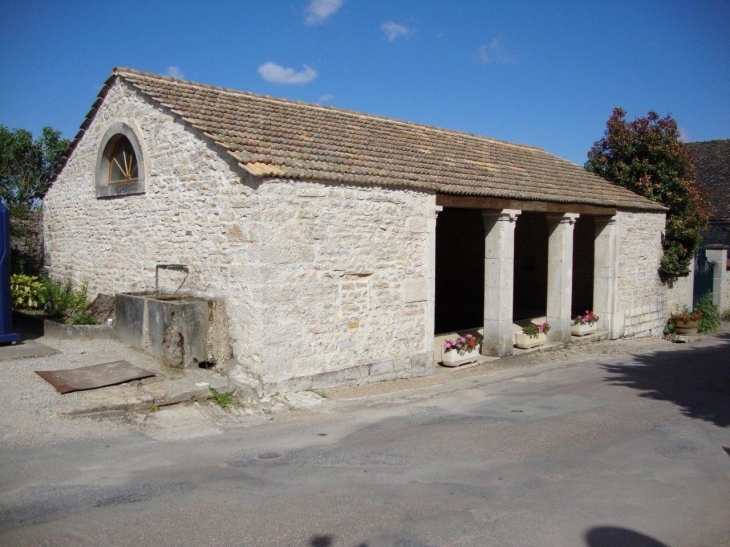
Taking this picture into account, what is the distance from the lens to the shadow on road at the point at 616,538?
13.2ft

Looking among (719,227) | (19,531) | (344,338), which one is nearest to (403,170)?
(344,338)

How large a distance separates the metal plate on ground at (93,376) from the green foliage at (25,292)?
15.4ft

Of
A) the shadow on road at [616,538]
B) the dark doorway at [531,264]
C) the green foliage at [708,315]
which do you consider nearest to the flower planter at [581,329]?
the dark doorway at [531,264]

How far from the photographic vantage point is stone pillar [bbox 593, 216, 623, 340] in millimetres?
13953

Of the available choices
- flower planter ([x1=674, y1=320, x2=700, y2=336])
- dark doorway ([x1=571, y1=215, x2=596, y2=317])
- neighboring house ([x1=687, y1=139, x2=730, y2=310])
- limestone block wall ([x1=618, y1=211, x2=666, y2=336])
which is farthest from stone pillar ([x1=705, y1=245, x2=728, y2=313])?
dark doorway ([x1=571, y1=215, x2=596, y2=317])

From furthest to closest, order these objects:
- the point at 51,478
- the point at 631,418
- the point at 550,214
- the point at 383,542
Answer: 1. the point at 550,214
2. the point at 631,418
3. the point at 51,478
4. the point at 383,542

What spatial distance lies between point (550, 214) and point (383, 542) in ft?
32.6

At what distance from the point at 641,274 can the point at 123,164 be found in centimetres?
1250

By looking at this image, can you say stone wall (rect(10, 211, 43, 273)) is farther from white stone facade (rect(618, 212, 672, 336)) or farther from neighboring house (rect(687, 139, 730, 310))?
neighboring house (rect(687, 139, 730, 310))

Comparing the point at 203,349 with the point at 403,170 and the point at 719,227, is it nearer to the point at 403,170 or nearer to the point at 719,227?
the point at 403,170

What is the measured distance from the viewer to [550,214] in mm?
12562

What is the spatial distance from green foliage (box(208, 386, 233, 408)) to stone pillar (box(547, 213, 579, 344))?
801 centimetres

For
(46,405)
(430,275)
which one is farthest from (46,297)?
(430,275)

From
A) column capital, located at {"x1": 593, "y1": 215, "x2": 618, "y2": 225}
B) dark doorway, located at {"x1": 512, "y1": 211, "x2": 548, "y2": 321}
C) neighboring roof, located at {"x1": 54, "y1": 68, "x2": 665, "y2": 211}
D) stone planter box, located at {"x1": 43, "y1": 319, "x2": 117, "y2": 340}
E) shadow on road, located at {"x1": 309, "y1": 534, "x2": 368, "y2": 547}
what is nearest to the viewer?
shadow on road, located at {"x1": 309, "y1": 534, "x2": 368, "y2": 547}
